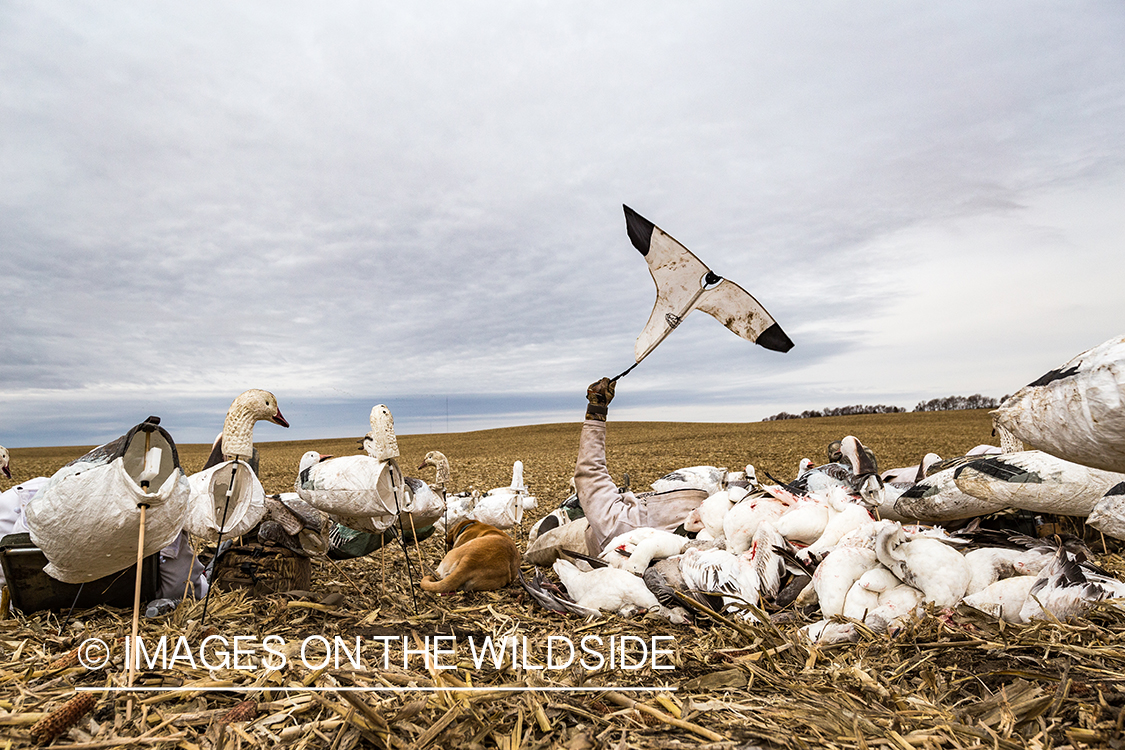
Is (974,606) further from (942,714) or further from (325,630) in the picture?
(325,630)

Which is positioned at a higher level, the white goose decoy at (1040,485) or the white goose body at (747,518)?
the white goose decoy at (1040,485)

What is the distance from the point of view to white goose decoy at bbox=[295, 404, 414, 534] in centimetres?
392

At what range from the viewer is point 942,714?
2.29m

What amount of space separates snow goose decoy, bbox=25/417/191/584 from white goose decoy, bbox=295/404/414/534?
33.9 inches

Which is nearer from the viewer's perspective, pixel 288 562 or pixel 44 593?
pixel 44 593

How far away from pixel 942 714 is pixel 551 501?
8.96 m

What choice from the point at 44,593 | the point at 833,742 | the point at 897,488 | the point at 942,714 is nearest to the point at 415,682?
the point at 833,742

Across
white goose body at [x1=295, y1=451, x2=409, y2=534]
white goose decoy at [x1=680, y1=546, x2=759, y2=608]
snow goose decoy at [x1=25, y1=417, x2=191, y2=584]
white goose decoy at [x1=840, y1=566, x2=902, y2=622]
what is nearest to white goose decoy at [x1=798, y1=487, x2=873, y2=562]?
white goose decoy at [x1=680, y1=546, x2=759, y2=608]

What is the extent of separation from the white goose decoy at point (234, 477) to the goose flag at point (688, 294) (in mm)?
2993

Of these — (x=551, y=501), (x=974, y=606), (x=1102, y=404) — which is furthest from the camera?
(x=551, y=501)

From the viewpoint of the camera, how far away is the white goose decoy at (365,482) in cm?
392

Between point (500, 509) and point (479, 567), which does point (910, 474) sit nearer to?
point (500, 509)

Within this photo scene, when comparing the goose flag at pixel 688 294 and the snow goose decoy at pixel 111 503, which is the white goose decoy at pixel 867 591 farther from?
the snow goose decoy at pixel 111 503

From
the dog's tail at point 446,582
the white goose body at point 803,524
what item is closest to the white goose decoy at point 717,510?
the white goose body at point 803,524
